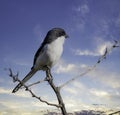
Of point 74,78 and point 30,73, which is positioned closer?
point 74,78

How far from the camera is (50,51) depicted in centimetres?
728

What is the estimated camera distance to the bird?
7223 mm

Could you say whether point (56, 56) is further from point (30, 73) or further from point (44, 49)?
point (30, 73)

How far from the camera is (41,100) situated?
3.84 meters

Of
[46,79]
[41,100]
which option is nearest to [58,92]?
[41,100]

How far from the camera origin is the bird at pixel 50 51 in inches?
284

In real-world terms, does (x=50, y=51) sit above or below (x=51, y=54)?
above

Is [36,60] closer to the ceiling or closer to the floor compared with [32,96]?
closer to the ceiling

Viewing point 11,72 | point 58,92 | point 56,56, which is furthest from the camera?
point 56,56

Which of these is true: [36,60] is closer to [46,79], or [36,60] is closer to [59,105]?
[46,79]

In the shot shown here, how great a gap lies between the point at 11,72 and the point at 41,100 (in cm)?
97

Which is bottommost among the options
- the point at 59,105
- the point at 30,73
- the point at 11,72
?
the point at 59,105

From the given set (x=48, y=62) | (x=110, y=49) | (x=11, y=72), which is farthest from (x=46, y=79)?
(x=48, y=62)

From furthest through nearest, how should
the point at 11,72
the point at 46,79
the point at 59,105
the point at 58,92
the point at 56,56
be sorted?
the point at 56,56 → the point at 46,79 → the point at 11,72 → the point at 58,92 → the point at 59,105
